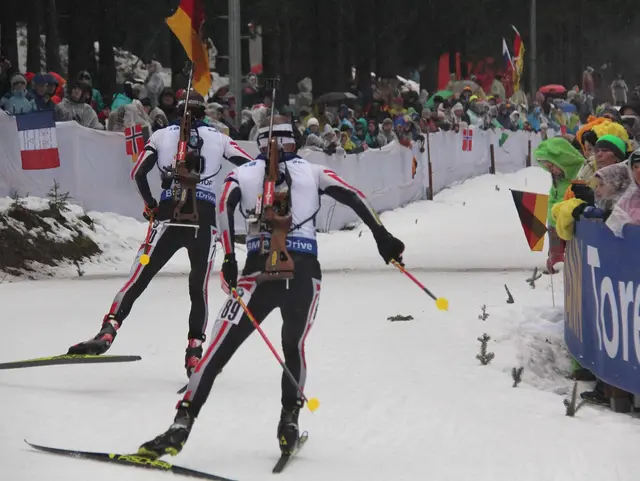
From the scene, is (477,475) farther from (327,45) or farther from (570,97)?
(570,97)

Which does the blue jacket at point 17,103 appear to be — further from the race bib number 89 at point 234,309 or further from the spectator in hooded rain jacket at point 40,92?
the race bib number 89 at point 234,309

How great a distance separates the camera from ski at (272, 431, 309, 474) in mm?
7422

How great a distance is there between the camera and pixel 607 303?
31.1 feet

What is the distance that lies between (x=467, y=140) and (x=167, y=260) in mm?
23046

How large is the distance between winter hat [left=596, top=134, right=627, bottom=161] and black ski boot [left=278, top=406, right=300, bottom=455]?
14.0ft

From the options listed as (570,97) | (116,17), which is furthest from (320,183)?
(570,97)

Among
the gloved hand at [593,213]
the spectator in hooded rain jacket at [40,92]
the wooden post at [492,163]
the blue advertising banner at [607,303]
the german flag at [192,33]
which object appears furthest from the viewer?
the wooden post at [492,163]

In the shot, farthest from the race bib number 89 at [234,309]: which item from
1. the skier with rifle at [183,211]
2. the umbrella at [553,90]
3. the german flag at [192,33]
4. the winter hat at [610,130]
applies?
the umbrella at [553,90]

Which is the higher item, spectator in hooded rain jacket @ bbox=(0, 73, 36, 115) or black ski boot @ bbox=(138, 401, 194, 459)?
spectator in hooded rain jacket @ bbox=(0, 73, 36, 115)

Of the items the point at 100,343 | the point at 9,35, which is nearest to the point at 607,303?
the point at 100,343

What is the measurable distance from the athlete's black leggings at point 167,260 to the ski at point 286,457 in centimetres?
209

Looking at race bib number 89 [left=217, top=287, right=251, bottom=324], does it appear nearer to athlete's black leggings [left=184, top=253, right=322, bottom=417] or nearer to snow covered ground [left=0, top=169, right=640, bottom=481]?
athlete's black leggings [left=184, top=253, right=322, bottom=417]

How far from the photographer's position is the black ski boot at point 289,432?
7.60 meters

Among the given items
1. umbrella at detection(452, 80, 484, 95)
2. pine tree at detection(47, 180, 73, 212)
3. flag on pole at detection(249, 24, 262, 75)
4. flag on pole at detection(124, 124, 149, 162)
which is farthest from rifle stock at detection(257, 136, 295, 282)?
umbrella at detection(452, 80, 484, 95)
